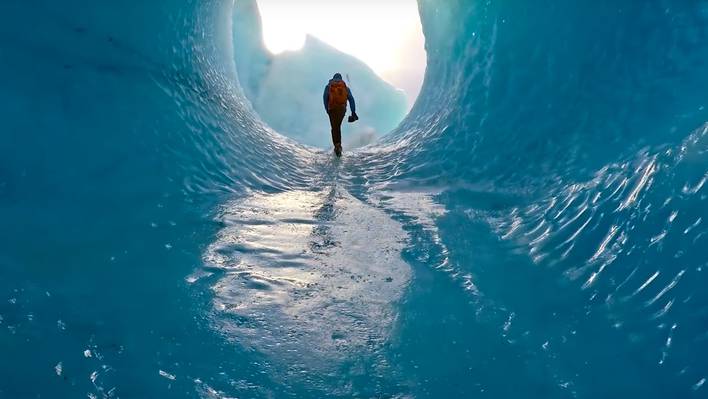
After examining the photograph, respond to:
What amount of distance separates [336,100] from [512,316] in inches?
208

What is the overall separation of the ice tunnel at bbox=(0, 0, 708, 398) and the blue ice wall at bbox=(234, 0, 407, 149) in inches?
417

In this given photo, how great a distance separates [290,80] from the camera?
16.8 meters

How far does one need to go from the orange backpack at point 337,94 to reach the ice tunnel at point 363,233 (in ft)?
5.96

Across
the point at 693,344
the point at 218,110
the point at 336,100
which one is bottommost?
the point at 693,344

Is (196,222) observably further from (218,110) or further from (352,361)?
(218,110)

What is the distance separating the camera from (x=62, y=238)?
280cm

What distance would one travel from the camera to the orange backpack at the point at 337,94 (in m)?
7.35

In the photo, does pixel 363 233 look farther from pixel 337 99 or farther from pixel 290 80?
pixel 290 80

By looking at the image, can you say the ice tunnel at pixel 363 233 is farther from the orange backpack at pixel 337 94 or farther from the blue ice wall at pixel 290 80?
the blue ice wall at pixel 290 80

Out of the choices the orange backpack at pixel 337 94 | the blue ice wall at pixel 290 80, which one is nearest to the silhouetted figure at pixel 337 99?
the orange backpack at pixel 337 94

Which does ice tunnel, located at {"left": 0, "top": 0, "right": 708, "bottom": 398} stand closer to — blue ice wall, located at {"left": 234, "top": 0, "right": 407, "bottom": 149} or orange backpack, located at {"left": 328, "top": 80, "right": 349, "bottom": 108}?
orange backpack, located at {"left": 328, "top": 80, "right": 349, "bottom": 108}

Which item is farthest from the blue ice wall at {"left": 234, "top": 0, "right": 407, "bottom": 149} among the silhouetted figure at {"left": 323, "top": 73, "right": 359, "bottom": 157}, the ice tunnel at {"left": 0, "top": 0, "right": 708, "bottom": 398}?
the ice tunnel at {"left": 0, "top": 0, "right": 708, "bottom": 398}

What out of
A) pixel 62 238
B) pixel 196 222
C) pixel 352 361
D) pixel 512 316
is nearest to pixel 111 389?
pixel 352 361

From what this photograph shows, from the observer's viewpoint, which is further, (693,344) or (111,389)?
(693,344)
